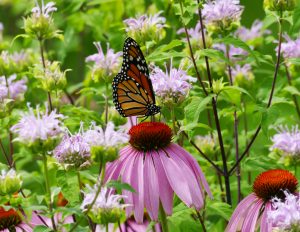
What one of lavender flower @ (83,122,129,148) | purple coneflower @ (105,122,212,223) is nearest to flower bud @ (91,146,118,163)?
lavender flower @ (83,122,129,148)

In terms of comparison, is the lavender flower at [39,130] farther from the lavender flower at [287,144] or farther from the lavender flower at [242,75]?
the lavender flower at [242,75]

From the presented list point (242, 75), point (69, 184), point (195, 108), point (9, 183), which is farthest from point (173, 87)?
point (242, 75)

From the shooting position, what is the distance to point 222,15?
1.79 m

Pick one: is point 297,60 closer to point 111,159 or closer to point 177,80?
Result: point 177,80

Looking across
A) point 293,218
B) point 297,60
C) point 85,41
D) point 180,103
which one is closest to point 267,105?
point 297,60

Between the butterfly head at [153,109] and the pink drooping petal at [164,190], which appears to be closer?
the pink drooping petal at [164,190]

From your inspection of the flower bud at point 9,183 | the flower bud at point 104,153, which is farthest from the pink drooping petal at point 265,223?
the flower bud at point 9,183

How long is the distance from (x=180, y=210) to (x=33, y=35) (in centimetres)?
53

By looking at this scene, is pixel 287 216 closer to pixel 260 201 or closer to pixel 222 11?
pixel 260 201

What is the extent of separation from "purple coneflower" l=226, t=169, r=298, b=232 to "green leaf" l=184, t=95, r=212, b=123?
7.0 inches

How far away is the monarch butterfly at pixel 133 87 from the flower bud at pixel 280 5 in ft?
1.04

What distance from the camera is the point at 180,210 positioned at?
1.59 m

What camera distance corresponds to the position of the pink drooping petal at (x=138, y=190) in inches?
56.0

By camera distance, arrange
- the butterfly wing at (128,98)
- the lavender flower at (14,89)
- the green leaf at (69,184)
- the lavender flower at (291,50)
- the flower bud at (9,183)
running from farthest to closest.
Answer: the lavender flower at (291,50), the lavender flower at (14,89), the butterfly wing at (128,98), the green leaf at (69,184), the flower bud at (9,183)
